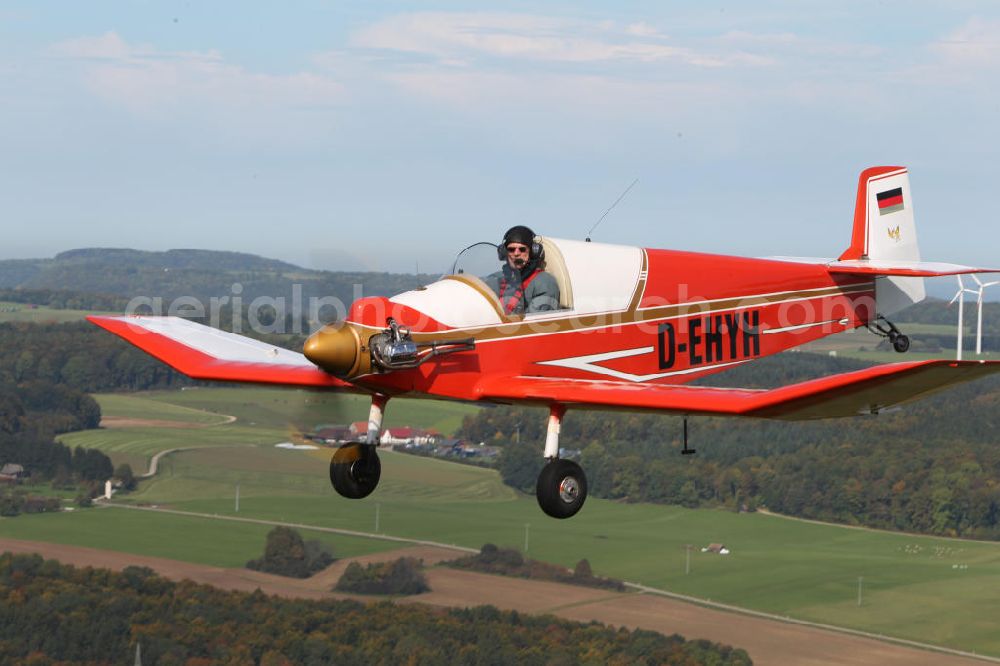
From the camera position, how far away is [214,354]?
784 inches

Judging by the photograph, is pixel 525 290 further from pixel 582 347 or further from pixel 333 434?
pixel 333 434

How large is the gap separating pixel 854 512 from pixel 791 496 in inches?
291

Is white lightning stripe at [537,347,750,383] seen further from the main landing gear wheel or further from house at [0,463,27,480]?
house at [0,463,27,480]

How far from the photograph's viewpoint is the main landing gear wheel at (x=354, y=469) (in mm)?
17578

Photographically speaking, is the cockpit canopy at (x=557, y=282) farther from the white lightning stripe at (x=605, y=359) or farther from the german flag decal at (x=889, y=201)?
the german flag decal at (x=889, y=201)

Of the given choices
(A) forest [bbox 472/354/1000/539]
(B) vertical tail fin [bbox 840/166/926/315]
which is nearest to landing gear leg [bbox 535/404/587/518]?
(B) vertical tail fin [bbox 840/166/926/315]

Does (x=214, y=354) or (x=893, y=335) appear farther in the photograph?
(x=893, y=335)

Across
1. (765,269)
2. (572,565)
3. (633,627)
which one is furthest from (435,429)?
(765,269)

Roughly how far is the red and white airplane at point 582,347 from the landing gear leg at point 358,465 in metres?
0.02

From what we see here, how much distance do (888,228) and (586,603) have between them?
89.4 metres

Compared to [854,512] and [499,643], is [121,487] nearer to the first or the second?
[499,643]

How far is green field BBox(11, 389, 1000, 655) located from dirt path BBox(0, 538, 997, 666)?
258 cm

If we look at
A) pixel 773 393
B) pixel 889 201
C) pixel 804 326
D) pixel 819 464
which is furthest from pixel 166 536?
pixel 773 393

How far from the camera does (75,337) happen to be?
185 m
